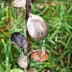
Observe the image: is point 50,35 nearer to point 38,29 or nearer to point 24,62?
point 24,62

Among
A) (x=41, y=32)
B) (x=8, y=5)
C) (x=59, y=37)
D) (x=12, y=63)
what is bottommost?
(x=12, y=63)

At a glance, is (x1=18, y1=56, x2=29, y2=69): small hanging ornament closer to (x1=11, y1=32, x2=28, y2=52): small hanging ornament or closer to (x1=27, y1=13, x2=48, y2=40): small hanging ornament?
(x1=11, y1=32, x2=28, y2=52): small hanging ornament

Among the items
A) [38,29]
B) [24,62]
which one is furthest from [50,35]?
[38,29]

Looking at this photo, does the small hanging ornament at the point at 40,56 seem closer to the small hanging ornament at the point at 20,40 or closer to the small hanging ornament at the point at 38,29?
the small hanging ornament at the point at 20,40

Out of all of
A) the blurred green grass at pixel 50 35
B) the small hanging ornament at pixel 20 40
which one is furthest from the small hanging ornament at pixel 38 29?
the blurred green grass at pixel 50 35

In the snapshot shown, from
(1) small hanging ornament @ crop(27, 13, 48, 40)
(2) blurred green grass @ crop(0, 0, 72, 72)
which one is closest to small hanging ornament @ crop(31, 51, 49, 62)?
(1) small hanging ornament @ crop(27, 13, 48, 40)

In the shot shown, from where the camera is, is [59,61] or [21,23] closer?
[59,61]

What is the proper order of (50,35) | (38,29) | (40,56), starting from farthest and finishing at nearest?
(50,35) → (40,56) → (38,29)

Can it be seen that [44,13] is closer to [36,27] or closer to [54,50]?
[54,50]

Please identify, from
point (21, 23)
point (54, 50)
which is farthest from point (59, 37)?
point (21, 23)
